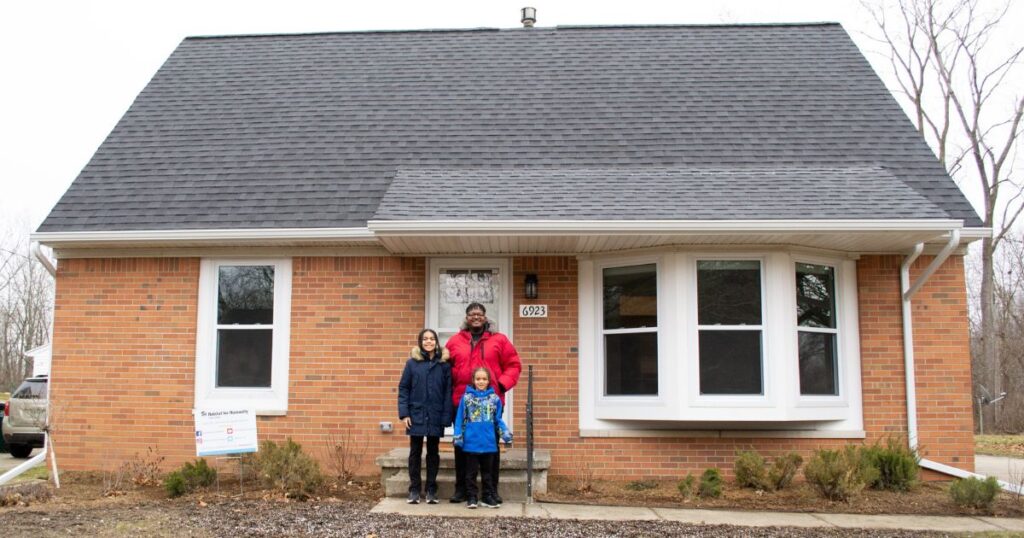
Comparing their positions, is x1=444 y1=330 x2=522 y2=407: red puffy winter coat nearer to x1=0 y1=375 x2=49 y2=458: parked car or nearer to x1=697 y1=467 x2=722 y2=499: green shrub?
x1=697 y1=467 x2=722 y2=499: green shrub

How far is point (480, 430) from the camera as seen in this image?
22.9 ft

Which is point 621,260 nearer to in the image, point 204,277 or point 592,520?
point 592,520

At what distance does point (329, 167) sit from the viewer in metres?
9.76

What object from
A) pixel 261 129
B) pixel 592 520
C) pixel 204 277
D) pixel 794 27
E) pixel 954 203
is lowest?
pixel 592 520

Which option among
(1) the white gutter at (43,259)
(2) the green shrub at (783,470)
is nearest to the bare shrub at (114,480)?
(1) the white gutter at (43,259)

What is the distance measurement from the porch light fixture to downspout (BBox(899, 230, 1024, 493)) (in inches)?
151

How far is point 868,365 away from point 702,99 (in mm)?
3947

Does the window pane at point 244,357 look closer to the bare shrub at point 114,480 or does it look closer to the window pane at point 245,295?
the window pane at point 245,295

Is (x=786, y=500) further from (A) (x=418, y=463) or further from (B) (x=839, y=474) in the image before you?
(A) (x=418, y=463)

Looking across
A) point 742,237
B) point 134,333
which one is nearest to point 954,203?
point 742,237

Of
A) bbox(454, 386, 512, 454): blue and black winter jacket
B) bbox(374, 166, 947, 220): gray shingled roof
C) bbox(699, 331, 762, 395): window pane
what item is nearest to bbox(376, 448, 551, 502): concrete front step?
bbox(454, 386, 512, 454): blue and black winter jacket

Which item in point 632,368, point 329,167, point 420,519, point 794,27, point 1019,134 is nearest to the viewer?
point 420,519

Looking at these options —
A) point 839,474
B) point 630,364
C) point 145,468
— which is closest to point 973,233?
point 839,474

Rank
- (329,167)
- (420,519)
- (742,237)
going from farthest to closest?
1. (329,167)
2. (742,237)
3. (420,519)
